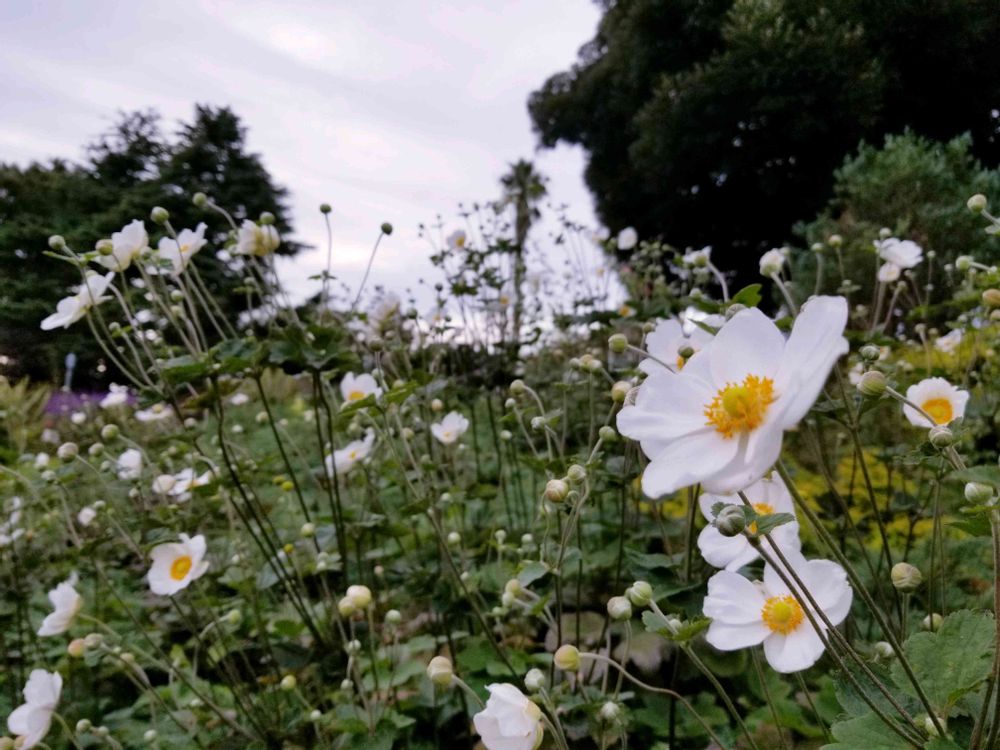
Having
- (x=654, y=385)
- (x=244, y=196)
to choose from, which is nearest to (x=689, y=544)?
(x=654, y=385)

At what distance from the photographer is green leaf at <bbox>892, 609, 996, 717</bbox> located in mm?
574

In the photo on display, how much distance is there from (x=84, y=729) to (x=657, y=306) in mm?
1661

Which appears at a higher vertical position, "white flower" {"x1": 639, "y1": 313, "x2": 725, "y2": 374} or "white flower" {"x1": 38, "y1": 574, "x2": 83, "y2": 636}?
"white flower" {"x1": 639, "y1": 313, "x2": 725, "y2": 374}

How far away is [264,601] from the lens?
201 cm

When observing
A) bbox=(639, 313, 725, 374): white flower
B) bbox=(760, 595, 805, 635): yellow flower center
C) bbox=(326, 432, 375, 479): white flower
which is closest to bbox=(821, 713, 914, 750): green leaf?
bbox=(760, 595, 805, 635): yellow flower center

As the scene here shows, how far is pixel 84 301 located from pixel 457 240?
5.04 feet

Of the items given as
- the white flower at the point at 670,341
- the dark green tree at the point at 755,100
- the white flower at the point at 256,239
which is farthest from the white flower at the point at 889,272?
the dark green tree at the point at 755,100

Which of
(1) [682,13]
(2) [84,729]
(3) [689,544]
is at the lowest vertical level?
(2) [84,729]

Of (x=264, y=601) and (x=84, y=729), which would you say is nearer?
(x=84, y=729)

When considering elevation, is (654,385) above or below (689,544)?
above

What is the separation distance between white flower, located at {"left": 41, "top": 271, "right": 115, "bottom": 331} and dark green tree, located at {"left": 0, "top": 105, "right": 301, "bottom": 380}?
8.78m

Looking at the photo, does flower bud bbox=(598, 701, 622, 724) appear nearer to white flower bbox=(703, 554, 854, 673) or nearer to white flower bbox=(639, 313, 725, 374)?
white flower bbox=(703, 554, 854, 673)

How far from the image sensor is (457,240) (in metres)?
2.69

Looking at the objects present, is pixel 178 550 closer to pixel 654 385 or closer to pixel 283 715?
pixel 283 715
